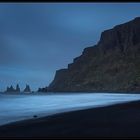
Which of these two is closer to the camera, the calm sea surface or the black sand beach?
the black sand beach

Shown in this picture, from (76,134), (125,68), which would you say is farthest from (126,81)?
(76,134)

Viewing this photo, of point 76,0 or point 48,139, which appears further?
point 48,139

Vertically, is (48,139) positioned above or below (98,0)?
below

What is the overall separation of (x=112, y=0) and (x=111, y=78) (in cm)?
18958

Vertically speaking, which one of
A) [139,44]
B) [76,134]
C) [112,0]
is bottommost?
[76,134]

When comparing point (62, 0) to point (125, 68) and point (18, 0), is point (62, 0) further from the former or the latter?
point (125, 68)

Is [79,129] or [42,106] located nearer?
[79,129]

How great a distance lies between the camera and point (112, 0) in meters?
5.65

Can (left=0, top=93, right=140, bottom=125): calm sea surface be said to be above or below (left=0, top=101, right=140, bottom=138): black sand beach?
below

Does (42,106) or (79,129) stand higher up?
(79,129)

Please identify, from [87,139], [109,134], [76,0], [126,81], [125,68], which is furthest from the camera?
[125,68]

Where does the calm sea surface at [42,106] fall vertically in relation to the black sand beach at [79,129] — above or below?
below

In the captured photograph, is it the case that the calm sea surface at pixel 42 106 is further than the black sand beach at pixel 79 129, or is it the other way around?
the calm sea surface at pixel 42 106

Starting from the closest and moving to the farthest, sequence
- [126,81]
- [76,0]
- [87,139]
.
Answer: [76,0], [87,139], [126,81]
